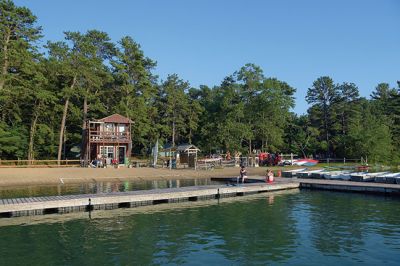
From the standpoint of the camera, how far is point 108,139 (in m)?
52.7

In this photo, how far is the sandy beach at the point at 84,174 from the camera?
3681 cm

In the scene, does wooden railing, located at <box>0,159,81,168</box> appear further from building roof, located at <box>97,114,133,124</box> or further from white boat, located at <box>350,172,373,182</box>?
white boat, located at <box>350,172,373,182</box>

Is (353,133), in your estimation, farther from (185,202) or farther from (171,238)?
(171,238)

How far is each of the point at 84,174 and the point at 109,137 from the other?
12.2 metres

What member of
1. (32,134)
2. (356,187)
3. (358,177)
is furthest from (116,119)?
(356,187)

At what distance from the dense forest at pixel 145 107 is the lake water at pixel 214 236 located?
30.7 meters

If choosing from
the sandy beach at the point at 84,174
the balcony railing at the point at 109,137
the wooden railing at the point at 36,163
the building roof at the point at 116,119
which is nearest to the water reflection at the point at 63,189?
the sandy beach at the point at 84,174

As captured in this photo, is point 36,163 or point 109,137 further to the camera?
point 109,137

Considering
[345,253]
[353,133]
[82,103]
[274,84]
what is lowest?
[345,253]

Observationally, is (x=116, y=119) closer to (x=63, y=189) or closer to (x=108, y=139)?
(x=108, y=139)

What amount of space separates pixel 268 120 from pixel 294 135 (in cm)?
1239

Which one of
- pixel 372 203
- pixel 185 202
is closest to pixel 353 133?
pixel 372 203

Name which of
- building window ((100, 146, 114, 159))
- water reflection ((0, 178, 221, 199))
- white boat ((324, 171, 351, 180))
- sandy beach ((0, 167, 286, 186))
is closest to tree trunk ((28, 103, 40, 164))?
building window ((100, 146, 114, 159))

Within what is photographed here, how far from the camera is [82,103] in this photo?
60094 millimetres
